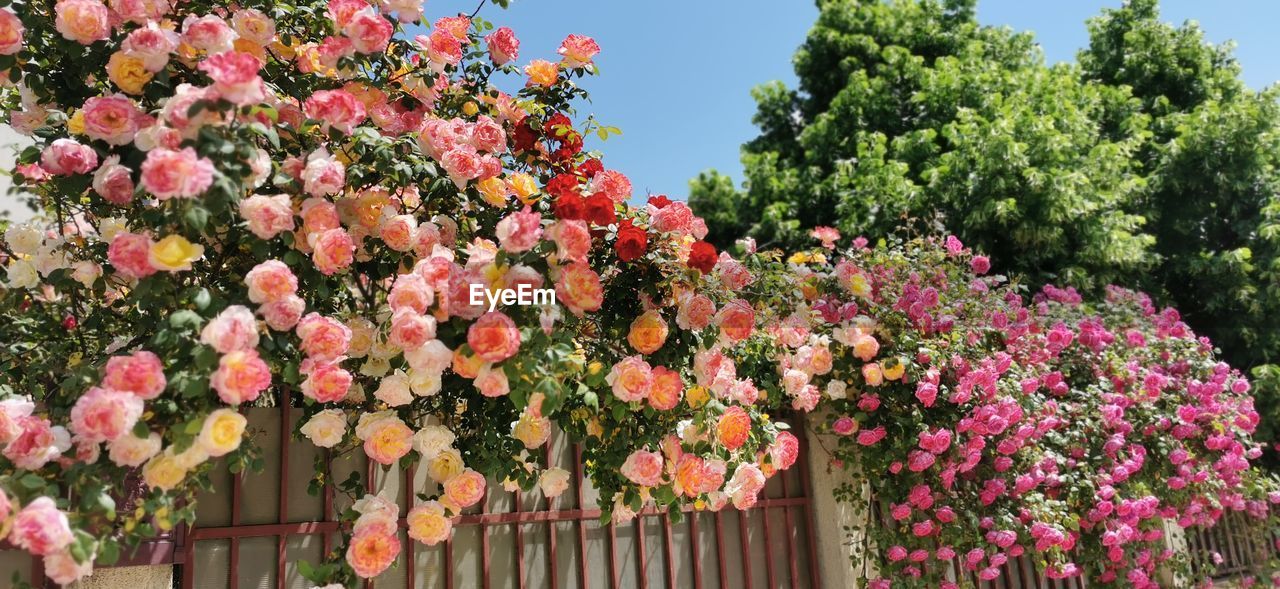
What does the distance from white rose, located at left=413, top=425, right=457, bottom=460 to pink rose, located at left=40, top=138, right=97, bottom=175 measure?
1061 mm

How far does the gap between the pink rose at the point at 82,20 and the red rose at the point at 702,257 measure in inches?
63.6

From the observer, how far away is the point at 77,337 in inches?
101

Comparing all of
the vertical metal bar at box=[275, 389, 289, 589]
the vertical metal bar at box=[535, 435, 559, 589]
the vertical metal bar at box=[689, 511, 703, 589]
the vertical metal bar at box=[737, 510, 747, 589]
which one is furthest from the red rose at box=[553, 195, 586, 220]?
the vertical metal bar at box=[737, 510, 747, 589]

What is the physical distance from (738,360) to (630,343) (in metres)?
0.76

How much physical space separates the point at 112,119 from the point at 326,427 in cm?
91

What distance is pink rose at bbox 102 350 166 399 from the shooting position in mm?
1751

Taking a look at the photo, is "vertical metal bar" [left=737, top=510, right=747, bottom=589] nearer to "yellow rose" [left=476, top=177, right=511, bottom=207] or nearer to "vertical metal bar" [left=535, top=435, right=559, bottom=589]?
"vertical metal bar" [left=535, top=435, right=559, bottom=589]

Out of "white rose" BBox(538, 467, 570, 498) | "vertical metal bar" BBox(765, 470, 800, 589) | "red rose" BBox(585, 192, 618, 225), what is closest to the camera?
"red rose" BBox(585, 192, 618, 225)

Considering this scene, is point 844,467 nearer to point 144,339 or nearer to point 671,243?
point 671,243

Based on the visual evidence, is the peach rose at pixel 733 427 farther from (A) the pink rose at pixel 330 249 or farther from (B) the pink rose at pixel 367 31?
(B) the pink rose at pixel 367 31

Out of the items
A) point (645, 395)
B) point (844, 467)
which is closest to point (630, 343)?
point (645, 395)

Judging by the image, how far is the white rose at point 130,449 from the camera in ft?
5.92

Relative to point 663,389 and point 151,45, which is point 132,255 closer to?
point 151,45

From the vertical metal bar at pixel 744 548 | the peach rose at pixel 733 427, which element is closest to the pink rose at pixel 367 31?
the peach rose at pixel 733 427
